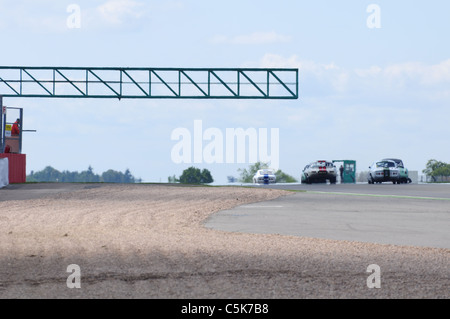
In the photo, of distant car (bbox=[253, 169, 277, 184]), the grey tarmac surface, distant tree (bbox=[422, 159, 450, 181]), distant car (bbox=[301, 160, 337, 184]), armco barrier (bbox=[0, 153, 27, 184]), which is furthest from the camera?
distant tree (bbox=[422, 159, 450, 181])

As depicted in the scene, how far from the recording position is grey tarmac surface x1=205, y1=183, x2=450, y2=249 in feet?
48.9

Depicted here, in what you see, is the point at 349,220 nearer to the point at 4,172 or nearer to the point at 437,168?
the point at 4,172

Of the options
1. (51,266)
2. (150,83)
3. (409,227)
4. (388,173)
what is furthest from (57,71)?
(51,266)

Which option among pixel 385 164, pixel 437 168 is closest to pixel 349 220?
pixel 385 164

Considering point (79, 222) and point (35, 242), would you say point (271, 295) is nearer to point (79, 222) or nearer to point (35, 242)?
point (35, 242)

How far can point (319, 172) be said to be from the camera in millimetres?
51031

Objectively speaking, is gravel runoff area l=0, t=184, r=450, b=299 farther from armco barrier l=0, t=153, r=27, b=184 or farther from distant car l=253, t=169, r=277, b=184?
distant car l=253, t=169, r=277, b=184

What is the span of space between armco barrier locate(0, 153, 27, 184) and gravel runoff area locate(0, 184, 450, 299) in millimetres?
27473

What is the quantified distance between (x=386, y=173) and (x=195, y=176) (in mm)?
99974

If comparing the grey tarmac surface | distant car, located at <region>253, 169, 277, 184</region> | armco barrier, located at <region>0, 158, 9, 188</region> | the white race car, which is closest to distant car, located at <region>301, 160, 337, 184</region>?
the white race car

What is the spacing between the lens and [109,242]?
1306 cm

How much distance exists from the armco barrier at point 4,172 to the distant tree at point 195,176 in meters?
108

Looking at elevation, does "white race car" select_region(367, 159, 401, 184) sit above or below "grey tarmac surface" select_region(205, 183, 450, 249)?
above

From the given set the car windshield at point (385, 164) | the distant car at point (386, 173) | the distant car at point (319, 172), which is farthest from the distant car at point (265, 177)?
the car windshield at point (385, 164)
